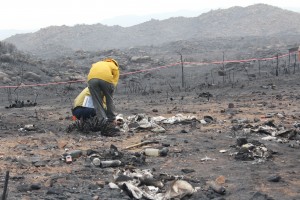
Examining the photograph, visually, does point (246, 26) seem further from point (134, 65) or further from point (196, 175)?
point (196, 175)

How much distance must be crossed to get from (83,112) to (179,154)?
8.80 ft

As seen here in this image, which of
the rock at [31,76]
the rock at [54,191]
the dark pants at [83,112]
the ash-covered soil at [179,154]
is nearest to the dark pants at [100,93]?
the dark pants at [83,112]

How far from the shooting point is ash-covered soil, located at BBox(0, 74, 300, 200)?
523 cm

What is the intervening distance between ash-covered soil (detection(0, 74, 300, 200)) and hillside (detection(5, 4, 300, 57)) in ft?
147

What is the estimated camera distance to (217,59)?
31.2 m

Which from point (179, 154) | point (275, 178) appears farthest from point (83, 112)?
point (275, 178)

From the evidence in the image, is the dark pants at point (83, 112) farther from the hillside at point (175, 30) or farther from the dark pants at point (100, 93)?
the hillside at point (175, 30)

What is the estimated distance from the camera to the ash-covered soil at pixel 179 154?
523 cm

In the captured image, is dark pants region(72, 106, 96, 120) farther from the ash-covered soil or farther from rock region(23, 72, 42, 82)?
rock region(23, 72, 42, 82)

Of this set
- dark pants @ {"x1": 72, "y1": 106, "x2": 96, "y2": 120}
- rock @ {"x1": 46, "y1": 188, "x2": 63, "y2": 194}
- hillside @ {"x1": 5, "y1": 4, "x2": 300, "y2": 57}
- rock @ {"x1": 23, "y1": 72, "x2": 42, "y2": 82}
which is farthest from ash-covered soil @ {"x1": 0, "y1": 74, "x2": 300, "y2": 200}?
hillside @ {"x1": 5, "y1": 4, "x2": 300, "y2": 57}

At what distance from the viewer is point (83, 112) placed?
29.2ft

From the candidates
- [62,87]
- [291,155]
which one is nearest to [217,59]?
[62,87]

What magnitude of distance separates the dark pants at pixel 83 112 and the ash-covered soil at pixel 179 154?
40 cm

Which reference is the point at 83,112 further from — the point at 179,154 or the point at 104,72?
the point at 179,154
